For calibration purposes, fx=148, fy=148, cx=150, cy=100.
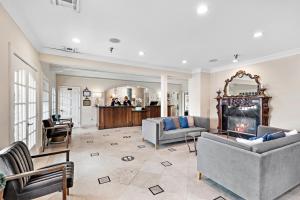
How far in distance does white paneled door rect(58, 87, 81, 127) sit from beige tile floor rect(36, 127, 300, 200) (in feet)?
10.9

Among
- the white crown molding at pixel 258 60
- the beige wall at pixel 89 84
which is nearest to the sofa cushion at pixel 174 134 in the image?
the white crown molding at pixel 258 60

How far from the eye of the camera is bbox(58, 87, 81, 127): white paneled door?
695 centimetres

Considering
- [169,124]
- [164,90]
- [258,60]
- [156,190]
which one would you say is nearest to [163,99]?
[164,90]

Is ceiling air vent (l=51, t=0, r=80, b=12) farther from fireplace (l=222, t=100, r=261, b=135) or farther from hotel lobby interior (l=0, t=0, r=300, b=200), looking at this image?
fireplace (l=222, t=100, r=261, b=135)

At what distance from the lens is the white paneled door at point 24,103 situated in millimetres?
2316

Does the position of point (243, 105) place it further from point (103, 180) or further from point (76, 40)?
point (76, 40)

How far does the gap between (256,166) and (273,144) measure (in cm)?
49

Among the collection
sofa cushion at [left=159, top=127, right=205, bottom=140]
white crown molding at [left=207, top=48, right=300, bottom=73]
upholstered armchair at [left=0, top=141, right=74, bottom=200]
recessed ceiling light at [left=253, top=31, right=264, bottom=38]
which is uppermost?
recessed ceiling light at [left=253, top=31, right=264, bottom=38]

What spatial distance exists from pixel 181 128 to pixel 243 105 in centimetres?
226

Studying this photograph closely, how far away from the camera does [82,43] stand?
3.38 m

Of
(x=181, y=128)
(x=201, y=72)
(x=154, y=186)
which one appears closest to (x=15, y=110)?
(x=154, y=186)

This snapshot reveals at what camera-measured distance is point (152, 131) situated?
4.06m

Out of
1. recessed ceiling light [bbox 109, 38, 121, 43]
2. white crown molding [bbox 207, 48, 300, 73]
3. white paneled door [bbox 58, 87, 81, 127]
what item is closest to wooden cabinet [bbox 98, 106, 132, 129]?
white paneled door [bbox 58, 87, 81, 127]

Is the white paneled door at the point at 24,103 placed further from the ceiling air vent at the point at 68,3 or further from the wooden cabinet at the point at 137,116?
the wooden cabinet at the point at 137,116
